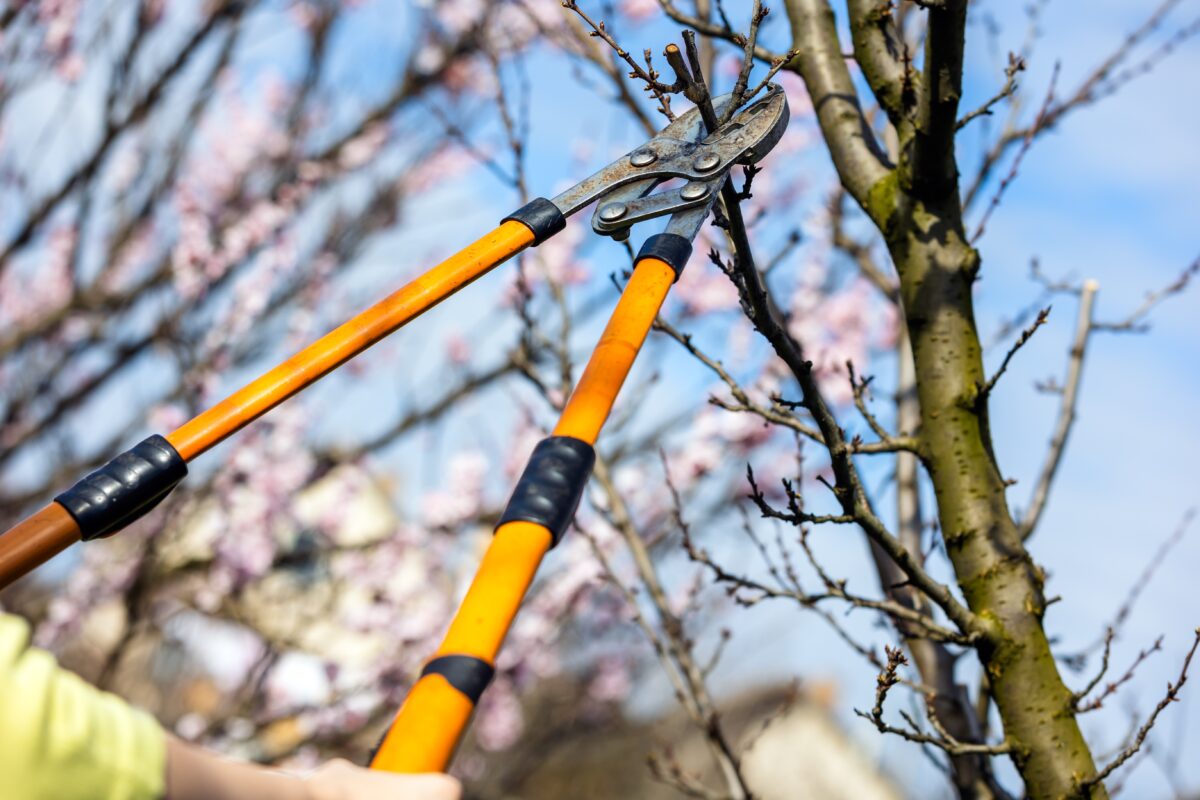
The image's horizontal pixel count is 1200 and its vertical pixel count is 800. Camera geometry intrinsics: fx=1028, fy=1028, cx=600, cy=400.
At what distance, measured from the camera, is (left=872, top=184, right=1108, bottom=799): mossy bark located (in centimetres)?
180

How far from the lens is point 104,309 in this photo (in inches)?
272

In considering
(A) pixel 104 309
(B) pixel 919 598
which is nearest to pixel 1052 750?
(B) pixel 919 598

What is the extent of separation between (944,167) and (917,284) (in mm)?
231

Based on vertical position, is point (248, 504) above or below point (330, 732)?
above

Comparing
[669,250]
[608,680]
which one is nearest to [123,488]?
[669,250]

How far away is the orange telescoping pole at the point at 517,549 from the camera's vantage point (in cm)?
110

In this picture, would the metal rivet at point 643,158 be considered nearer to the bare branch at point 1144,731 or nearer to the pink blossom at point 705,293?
the bare branch at point 1144,731

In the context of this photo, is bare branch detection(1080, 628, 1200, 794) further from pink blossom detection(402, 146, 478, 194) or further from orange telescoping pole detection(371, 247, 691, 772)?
pink blossom detection(402, 146, 478, 194)

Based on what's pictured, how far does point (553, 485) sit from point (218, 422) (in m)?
0.57

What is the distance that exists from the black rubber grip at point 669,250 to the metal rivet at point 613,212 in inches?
9.3

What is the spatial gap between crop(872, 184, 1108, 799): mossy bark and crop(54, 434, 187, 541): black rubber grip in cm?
137

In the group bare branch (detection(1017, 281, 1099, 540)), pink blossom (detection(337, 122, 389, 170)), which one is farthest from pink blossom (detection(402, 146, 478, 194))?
bare branch (detection(1017, 281, 1099, 540))

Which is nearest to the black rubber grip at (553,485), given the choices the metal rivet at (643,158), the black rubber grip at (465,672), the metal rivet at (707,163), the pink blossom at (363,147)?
the black rubber grip at (465,672)

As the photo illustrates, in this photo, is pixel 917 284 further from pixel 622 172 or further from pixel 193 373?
pixel 193 373
